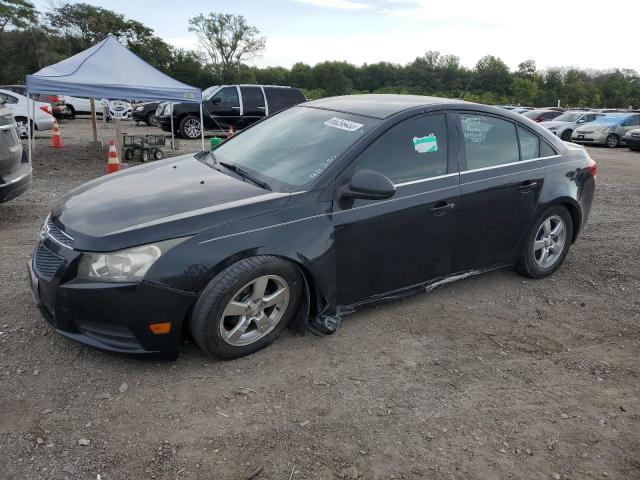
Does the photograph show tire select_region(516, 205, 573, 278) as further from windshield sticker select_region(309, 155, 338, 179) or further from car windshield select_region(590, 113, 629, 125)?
car windshield select_region(590, 113, 629, 125)

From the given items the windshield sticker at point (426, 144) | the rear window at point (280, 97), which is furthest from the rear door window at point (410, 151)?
the rear window at point (280, 97)

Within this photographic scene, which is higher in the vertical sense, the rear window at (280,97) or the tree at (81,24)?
the tree at (81,24)

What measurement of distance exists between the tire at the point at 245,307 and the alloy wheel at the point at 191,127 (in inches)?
559

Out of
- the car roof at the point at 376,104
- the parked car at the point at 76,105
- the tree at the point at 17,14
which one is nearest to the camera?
the car roof at the point at 376,104

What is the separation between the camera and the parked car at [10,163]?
5309 mm

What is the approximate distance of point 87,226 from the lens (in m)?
3.02

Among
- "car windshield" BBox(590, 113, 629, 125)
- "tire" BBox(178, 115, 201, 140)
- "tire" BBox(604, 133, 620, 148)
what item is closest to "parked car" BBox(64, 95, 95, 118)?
"tire" BBox(178, 115, 201, 140)

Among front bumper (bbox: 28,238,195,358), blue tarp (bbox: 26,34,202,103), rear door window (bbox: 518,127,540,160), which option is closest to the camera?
Result: front bumper (bbox: 28,238,195,358)

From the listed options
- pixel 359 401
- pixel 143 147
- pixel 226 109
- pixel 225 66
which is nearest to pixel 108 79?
pixel 143 147

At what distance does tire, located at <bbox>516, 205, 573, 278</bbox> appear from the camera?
14.7 ft

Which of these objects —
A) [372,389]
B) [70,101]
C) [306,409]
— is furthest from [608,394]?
[70,101]

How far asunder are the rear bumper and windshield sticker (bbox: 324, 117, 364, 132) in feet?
11.5

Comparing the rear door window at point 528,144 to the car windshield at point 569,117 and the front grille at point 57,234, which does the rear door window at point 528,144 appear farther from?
the car windshield at point 569,117

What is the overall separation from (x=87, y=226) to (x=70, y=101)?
25613 mm
